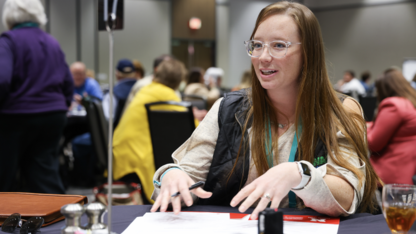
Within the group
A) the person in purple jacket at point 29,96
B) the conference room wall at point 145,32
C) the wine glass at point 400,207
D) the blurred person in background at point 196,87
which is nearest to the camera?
the wine glass at point 400,207

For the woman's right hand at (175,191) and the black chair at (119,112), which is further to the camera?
the black chair at (119,112)

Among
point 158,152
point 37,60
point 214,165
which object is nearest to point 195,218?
point 214,165

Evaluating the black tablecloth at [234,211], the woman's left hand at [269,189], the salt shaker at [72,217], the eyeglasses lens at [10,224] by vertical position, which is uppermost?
the salt shaker at [72,217]

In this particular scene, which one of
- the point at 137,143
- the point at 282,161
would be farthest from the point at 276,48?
the point at 137,143

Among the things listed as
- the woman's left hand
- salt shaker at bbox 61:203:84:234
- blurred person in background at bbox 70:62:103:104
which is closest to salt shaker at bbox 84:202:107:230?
salt shaker at bbox 61:203:84:234

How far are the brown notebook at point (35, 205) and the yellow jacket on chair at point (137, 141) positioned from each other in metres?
1.90

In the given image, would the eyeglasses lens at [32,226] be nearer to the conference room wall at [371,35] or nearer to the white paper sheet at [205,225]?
the white paper sheet at [205,225]

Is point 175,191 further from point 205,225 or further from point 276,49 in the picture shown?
point 276,49

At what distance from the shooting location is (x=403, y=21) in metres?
12.2

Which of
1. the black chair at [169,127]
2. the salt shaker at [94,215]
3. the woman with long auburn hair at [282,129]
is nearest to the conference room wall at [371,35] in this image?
the black chair at [169,127]

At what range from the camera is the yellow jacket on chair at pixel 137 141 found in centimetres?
306

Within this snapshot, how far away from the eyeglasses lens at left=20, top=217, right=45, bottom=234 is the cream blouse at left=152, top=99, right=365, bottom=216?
38 centimetres

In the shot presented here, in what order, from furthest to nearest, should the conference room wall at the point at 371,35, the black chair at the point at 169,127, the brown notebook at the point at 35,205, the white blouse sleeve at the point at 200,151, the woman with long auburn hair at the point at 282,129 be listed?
the conference room wall at the point at 371,35, the black chair at the point at 169,127, the white blouse sleeve at the point at 200,151, the woman with long auburn hair at the point at 282,129, the brown notebook at the point at 35,205

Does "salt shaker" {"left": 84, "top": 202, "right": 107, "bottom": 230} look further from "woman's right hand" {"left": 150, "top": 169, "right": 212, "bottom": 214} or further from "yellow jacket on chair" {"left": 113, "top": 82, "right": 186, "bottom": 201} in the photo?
"yellow jacket on chair" {"left": 113, "top": 82, "right": 186, "bottom": 201}
